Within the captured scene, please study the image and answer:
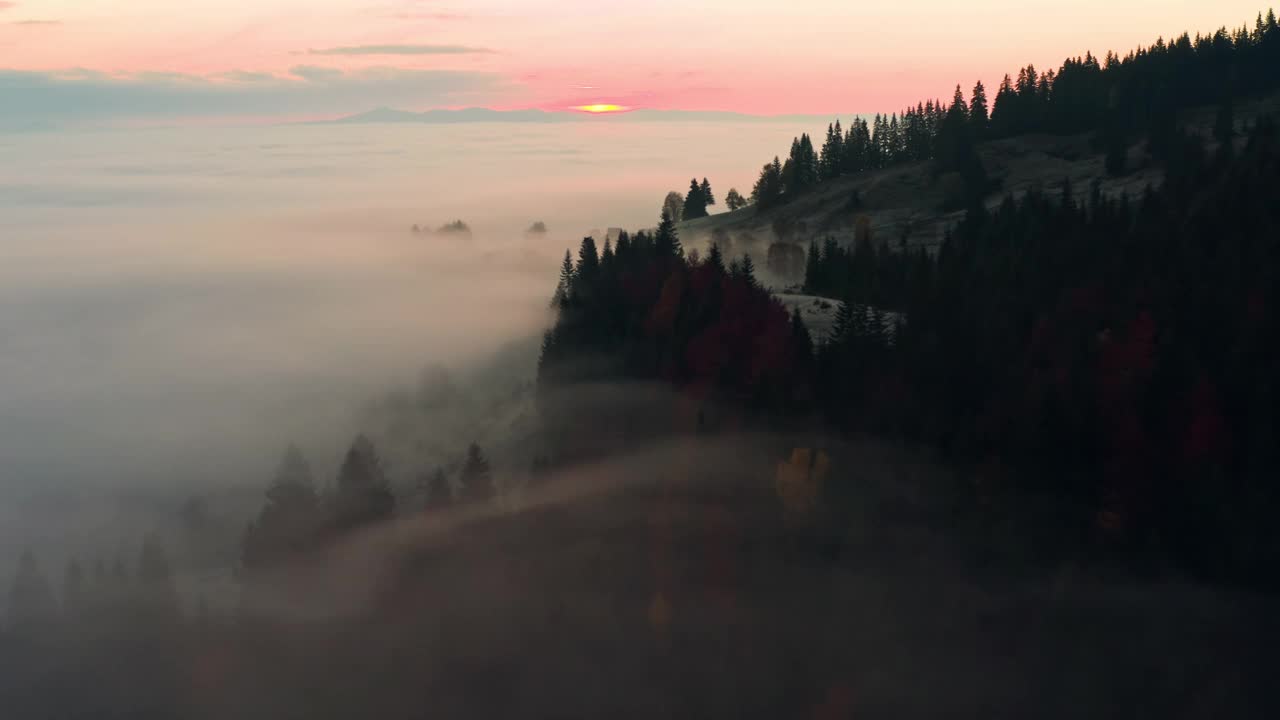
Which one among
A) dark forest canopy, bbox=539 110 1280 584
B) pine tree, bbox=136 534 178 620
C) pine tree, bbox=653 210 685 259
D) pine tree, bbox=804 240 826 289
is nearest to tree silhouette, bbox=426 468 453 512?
dark forest canopy, bbox=539 110 1280 584

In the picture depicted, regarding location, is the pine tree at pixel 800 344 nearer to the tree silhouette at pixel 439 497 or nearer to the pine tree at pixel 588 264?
the tree silhouette at pixel 439 497

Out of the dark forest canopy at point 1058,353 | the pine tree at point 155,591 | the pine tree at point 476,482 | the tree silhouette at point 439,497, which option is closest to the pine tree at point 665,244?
the dark forest canopy at point 1058,353

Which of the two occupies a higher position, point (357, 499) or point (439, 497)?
point (439, 497)

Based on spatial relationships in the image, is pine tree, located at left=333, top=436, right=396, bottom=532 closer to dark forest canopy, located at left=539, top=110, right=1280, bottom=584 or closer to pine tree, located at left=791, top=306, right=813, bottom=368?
dark forest canopy, located at left=539, top=110, right=1280, bottom=584

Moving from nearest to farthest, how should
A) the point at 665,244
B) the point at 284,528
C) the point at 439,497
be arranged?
the point at 439,497 → the point at 284,528 → the point at 665,244

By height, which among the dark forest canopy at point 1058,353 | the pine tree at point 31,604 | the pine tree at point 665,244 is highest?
the pine tree at point 665,244

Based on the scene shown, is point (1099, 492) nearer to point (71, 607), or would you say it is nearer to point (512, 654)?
point (512, 654)

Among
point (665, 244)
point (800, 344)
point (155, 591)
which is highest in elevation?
point (665, 244)

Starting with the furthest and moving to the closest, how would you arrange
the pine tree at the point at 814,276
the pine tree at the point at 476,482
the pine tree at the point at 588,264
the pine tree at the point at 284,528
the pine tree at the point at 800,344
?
the pine tree at the point at 814,276
the pine tree at the point at 588,264
the pine tree at the point at 284,528
the pine tree at the point at 476,482
the pine tree at the point at 800,344

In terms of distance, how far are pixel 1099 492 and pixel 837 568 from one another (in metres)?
23.7

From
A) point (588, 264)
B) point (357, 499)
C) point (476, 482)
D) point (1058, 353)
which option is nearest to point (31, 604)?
point (357, 499)

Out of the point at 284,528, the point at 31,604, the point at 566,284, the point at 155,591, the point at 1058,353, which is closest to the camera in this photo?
the point at 1058,353

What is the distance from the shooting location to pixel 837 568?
94938 mm

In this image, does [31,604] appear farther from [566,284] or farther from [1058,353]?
[1058,353]
